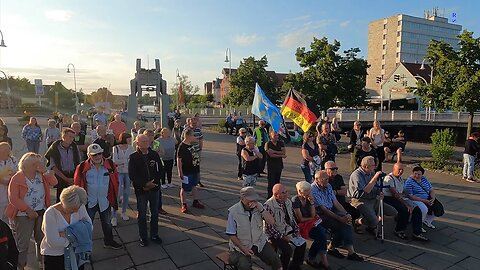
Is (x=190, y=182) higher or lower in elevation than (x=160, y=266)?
higher

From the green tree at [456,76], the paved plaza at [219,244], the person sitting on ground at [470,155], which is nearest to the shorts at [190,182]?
the paved plaza at [219,244]

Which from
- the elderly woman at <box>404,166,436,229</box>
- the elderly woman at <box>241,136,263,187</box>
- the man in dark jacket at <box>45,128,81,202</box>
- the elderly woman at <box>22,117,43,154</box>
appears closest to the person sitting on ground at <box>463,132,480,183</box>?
the elderly woman at <box>404,166,436,229</box>

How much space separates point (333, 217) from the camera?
4945 mm

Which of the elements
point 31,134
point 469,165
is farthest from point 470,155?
point 31,134

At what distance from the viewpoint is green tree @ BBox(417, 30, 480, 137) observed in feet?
39.6

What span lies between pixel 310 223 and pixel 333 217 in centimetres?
54

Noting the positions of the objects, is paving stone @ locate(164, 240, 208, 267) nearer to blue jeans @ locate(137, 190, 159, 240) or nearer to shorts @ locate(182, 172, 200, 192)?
blue jeans @ locate(137, 190, 159, 240)

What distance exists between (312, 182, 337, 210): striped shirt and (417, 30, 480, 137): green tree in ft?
32.8

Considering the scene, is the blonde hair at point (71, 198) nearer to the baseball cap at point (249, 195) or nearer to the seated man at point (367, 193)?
the baseball cap at point (249, 195)

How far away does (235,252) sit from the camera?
4004mm

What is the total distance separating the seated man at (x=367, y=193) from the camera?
555 centimetres

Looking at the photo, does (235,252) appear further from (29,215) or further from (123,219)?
(123,219)

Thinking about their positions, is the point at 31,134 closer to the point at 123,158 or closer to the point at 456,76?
the point at 123,158

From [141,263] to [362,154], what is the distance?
4.86m
